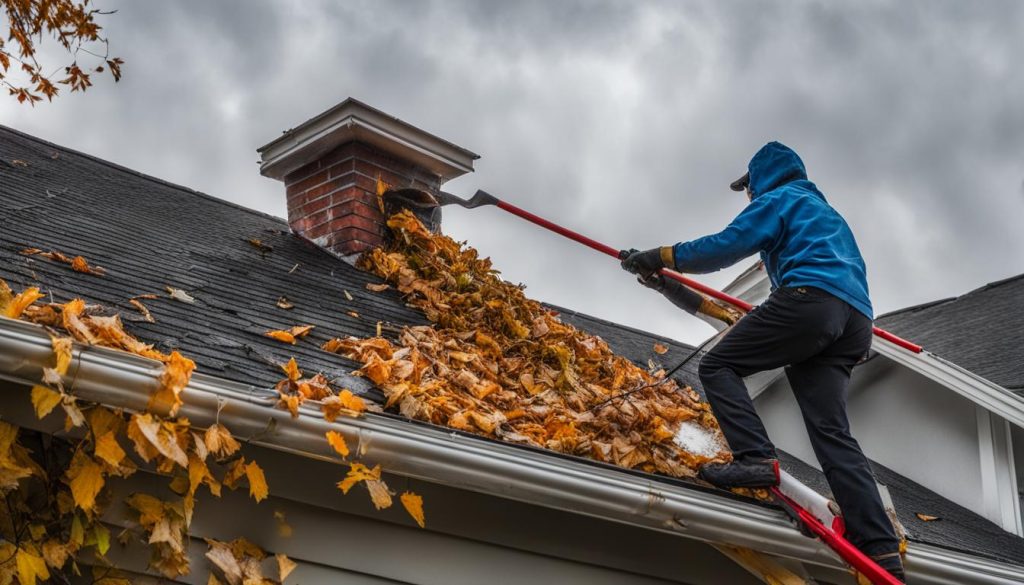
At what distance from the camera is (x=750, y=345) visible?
414 cm

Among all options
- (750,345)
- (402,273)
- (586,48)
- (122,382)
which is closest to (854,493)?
(750,345)

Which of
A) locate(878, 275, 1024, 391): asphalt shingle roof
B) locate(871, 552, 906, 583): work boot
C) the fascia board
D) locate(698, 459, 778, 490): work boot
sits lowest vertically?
locate(871, 552, 906, 583): work boot

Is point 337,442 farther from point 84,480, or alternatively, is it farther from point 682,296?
point 682,296

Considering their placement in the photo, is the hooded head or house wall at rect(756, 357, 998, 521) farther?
house wall at rect(756, 357, 998, 521)

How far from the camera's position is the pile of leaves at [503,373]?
4.08 meters

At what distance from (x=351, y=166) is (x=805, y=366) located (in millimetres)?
3772

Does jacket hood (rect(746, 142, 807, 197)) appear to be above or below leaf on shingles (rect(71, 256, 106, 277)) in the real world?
above

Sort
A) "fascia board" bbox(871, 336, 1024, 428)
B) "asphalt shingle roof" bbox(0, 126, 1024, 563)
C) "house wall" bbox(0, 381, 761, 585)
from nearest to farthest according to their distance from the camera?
"house wall" bbox(0, 381, 761, 585)
"asphalt shingle roof" bbox(0, 126, 1024, 563)
"fascia board" bbox(871, 336, 1024, 428)

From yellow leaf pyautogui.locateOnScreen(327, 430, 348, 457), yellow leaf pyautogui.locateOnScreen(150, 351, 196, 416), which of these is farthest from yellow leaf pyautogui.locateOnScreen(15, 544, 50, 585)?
yellow leaf pyautogui.locateOnScreen(327, 430, 348, 457)

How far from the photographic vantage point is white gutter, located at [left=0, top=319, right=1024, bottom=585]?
9.64ft

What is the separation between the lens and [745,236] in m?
4.21

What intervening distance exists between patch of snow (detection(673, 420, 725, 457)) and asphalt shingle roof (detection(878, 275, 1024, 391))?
2.96m

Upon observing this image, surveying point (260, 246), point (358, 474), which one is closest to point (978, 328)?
point (260, 246)

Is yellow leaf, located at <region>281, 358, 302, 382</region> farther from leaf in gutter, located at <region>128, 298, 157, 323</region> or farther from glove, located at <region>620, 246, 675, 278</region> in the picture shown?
glove, located at <region>620, 246, 675, 278</region>
